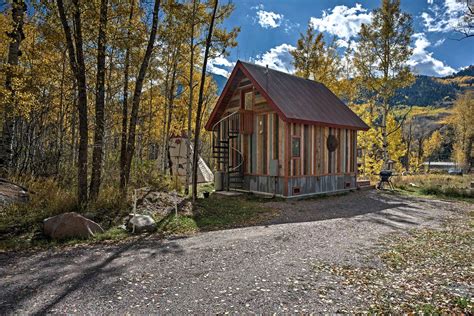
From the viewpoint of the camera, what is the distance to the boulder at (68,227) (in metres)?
5.66

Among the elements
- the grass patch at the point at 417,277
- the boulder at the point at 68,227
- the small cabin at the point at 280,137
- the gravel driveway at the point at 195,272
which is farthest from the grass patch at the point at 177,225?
the small cabin at the point at 280,137

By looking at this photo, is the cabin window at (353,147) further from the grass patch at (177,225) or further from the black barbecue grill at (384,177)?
the grass patch at (177,225)

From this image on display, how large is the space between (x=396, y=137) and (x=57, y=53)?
87.4ft

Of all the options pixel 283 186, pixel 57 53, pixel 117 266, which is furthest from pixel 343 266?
pixel 57 53

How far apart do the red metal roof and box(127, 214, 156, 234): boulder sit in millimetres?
6487

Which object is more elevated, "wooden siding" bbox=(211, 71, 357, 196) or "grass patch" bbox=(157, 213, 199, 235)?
"wooden siding" bbox=(211, 71, 357, 196)

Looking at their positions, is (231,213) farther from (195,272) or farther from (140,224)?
(195,272)

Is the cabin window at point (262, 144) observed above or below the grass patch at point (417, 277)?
above

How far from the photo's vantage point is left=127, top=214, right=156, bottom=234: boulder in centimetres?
637

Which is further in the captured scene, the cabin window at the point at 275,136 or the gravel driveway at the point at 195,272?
the cabin window at the point at 275,136

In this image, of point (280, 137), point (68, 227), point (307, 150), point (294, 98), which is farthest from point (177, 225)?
point (294, 98)

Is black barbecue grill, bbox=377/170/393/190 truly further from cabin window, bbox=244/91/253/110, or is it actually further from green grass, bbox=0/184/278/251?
green grass, bbox=0/184/278/251

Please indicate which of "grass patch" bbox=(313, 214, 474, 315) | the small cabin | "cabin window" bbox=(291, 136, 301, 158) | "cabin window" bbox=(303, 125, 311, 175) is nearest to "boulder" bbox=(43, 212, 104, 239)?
"grass patch" bbox=(313, 214, 474, 315)

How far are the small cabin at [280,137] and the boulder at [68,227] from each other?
741 cm
